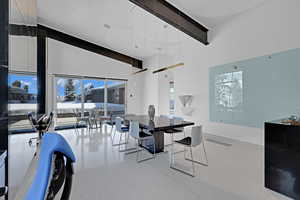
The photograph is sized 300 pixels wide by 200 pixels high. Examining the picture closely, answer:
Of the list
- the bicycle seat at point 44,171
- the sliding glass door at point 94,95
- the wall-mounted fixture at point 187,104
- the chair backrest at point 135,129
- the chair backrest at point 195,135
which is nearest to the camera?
the bicycle seat at point 44,171

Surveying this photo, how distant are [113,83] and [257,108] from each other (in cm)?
630

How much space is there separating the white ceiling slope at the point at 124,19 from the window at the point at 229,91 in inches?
70.8

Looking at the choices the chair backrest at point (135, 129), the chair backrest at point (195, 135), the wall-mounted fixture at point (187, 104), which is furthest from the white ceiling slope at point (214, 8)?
the chair backrest at point (135, 129)

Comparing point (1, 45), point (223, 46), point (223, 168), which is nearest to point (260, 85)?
point (223, 46)

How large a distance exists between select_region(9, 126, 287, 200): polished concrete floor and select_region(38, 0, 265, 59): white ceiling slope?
3811mm

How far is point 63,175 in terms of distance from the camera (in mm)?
562

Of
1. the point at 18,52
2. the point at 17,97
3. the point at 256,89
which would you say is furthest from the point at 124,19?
the point at 256,89

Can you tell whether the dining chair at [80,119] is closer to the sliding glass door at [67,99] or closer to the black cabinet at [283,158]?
the sliding glass door at [67,99]

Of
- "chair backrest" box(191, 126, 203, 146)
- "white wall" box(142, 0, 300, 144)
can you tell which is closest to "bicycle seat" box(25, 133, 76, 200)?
"chair backrest" box(191, 126, 203, 146)

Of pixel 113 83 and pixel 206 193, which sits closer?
pixel 206 193

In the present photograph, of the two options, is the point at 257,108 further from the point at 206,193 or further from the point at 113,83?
the point at 113,83

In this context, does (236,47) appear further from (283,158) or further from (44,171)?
(44,171)

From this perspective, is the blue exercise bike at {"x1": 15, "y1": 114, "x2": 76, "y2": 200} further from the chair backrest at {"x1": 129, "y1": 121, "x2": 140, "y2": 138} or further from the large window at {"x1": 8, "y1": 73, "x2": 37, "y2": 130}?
the chair backrest at {"x1": 129, "y1": 121, "x2": 140, "y2": 138}

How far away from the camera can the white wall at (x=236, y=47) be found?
3526mm
